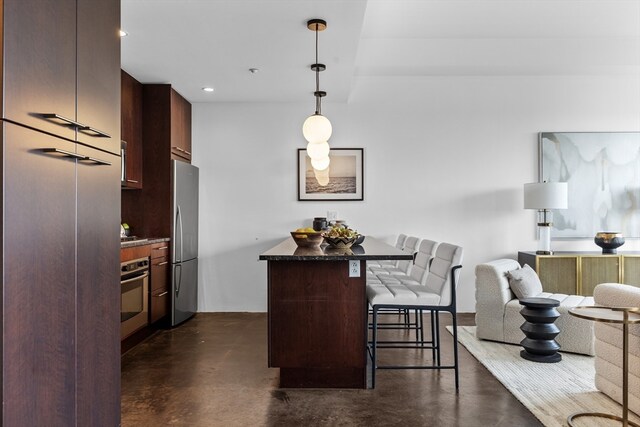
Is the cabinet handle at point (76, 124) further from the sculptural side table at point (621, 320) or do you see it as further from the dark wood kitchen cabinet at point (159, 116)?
the dark wood kitchen cabinet at point (159, 116)

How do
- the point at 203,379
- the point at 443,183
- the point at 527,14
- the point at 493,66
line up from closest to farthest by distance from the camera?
the point at 203,379 < the point at 527,14 < the point at 493,66 < the point at 443,183

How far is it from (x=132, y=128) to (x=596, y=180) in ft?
16.4

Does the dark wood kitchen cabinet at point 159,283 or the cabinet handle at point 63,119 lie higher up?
the cabinet handle at point 63,119

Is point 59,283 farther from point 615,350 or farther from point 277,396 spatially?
point 615,350

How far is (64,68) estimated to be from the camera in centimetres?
146

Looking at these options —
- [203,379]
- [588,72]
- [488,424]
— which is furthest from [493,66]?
[203,379]

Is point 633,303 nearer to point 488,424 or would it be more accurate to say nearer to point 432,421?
point 488,424

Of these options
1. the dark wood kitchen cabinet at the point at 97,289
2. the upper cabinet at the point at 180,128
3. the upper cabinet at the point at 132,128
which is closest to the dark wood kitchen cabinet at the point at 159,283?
the upper cabinet at the point at 132,128

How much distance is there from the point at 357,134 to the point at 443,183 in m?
1.14

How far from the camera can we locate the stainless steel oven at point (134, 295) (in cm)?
356

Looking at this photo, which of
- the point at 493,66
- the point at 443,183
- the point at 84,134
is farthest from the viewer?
the point at 443,183

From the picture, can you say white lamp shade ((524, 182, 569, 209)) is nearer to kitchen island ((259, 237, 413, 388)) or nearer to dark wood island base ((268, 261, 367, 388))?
kitchen island ((259, 237, 413, 388))

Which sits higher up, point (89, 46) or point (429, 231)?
point (89, 46)

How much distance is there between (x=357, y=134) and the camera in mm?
5379
